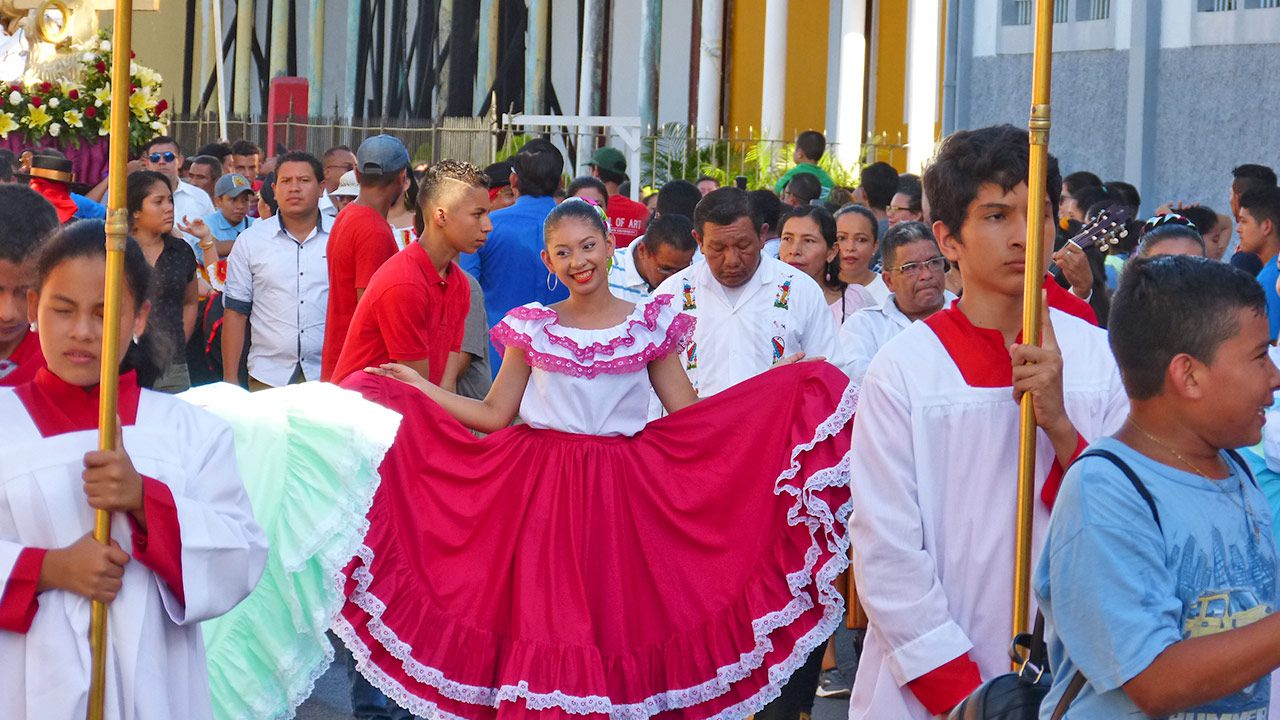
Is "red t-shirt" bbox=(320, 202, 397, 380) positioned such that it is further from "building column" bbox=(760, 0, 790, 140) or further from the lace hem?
"building column" bbox=(760, 0, 790, 140)

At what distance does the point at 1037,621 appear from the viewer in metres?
3.29

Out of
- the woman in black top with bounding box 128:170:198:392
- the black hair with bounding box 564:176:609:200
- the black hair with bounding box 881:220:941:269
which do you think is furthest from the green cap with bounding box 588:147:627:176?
the black hair with bounding box 881:220:941:269

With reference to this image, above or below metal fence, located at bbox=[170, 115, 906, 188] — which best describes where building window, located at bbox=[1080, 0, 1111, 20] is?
above

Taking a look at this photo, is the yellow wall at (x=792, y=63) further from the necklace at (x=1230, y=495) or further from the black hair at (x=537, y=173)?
the necklace at (x=1230, y=495)

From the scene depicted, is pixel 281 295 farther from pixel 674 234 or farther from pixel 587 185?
pixel 587 185

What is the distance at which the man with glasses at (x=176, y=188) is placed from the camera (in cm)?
1182

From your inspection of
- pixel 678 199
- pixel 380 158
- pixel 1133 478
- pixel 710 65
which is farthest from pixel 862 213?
pixel 710 65

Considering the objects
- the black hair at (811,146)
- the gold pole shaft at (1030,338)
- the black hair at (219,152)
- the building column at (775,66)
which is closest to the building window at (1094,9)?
the black hair at (811,146)

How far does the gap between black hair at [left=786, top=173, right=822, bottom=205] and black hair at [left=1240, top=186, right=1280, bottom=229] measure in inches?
159

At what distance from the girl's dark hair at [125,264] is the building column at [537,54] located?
67.1 feet

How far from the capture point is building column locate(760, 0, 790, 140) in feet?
64.3

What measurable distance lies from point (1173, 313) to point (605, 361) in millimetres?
3350

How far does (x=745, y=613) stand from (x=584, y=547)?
0.56 metres

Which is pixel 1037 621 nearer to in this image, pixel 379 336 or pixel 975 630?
pixel 975 630
